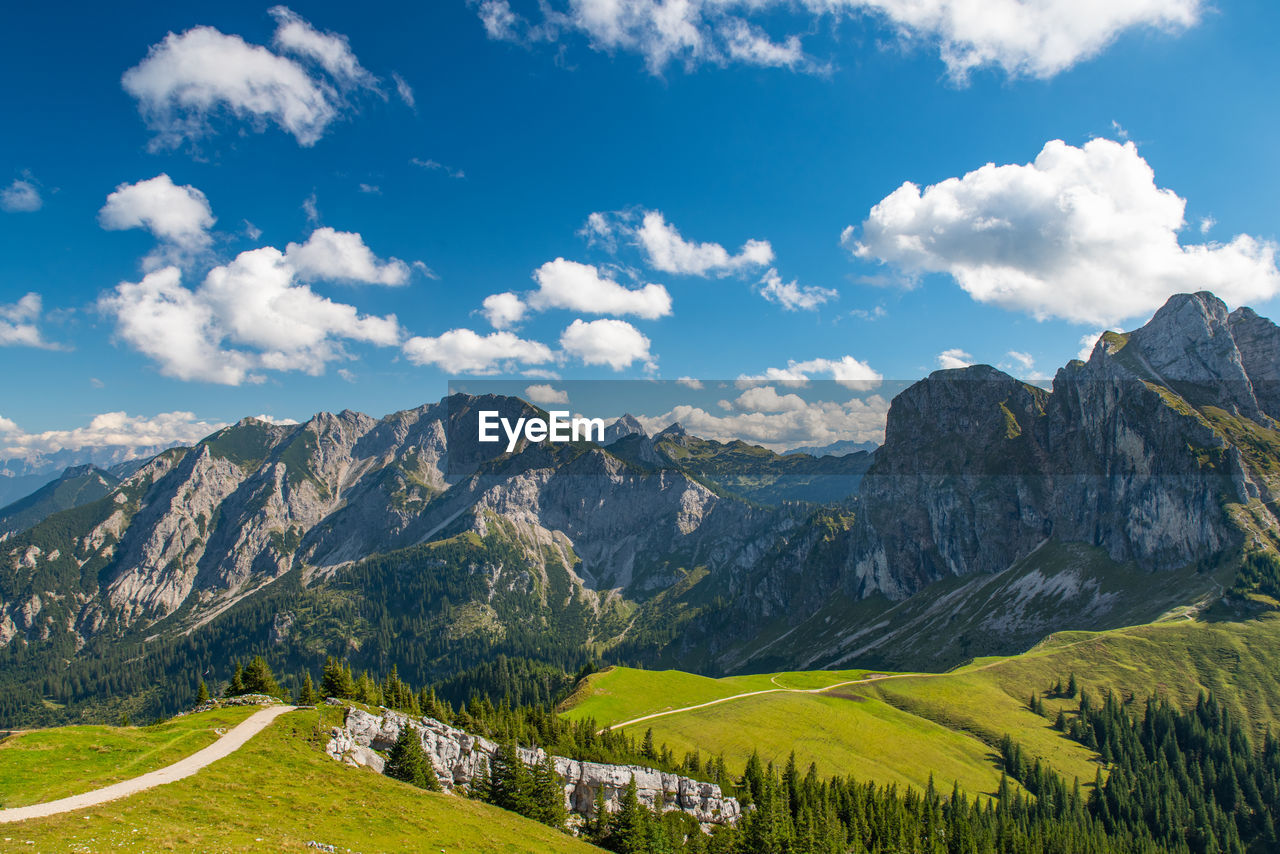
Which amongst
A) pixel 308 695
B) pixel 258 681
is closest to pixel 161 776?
pixel 308 695

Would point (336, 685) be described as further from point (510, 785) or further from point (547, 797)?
point (547, 797)

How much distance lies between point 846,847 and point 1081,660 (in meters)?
121

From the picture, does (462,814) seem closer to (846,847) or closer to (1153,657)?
(846,847)

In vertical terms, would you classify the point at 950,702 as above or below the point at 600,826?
below

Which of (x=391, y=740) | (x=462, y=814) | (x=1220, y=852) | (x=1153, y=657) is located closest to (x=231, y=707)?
(x=391, y=740)

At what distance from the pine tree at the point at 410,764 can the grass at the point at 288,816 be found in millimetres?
4753

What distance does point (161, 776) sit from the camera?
40.5 m

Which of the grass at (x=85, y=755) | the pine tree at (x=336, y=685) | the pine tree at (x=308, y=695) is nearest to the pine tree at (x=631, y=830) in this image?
the pine tree at (x=336, y=685)

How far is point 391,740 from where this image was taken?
58.1 m

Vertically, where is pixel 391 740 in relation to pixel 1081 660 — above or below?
above

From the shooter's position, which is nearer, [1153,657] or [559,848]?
[559,848]

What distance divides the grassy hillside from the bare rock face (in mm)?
23712

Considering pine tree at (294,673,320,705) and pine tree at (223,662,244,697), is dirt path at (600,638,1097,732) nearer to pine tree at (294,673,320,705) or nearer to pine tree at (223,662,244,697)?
pine tree at (294,673,320,705)

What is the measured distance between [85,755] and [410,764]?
Result: 75.4ft
